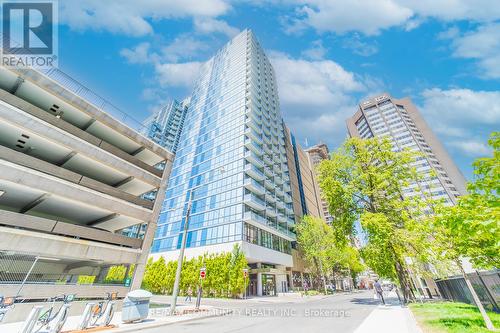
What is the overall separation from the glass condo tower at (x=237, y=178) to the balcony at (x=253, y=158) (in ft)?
0.67

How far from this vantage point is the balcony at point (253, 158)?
137ft

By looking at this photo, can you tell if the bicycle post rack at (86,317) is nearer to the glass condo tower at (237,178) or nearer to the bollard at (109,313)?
the bollard at (109,313)

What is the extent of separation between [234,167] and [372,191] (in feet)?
88.5

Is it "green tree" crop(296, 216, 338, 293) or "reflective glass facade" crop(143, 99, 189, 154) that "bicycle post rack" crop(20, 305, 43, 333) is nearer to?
"green tree" crop(296, 216, 338, 293)

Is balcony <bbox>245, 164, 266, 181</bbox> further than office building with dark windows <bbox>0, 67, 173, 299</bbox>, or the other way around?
balcony <bbox>245, 164, 266, 181</bbox>

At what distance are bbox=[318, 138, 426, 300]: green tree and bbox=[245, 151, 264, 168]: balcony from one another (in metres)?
21.1

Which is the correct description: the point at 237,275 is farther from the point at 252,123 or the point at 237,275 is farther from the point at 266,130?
the point at 266,130

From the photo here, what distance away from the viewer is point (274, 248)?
131 ft

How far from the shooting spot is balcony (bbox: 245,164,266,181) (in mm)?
39838

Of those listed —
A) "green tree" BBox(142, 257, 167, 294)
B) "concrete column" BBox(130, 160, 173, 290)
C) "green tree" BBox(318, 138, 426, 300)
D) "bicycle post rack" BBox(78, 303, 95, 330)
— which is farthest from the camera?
"green tree" BBox(142, 257, 167, 294)

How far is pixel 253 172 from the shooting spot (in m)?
40.7

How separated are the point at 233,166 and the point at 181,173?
53.6 feet

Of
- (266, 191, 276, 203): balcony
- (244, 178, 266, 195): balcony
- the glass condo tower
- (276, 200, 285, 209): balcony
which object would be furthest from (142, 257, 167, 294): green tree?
(276, 200, 285, 209): balcony

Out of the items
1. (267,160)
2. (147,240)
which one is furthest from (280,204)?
(147,240)
